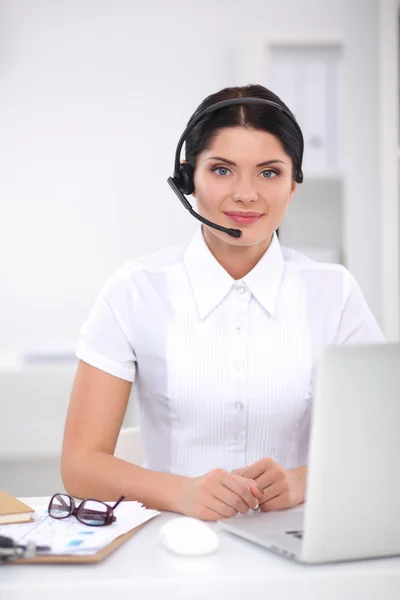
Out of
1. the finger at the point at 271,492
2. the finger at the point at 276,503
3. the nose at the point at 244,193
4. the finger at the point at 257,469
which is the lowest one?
the finger at the point at 276,503

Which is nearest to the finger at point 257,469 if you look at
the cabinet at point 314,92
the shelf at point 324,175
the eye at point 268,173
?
the eye at point 268,173

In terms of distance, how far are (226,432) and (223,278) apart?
0.94 ft

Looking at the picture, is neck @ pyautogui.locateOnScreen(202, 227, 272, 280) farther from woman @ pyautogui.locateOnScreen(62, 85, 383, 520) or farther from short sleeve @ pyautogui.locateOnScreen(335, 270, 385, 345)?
short sleeve @ pyautogui.locateOnScreen(335, 270, 385, 345)

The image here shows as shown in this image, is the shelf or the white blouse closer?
the white blouse

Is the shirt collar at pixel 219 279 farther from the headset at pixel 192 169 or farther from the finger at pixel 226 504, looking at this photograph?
the finger at pixel 226 504

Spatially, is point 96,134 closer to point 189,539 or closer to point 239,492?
point 239,492

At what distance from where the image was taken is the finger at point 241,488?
1155mm

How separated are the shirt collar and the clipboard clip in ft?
2.26

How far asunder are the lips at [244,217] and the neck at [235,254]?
0.35 ft

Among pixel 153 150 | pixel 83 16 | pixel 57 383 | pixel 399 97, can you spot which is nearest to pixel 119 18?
pixel 83 16

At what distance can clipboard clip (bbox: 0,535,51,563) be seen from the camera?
0.90 meters

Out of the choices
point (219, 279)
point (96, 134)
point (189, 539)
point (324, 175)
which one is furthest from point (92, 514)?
point (96, 134)

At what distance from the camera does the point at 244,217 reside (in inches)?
58.4

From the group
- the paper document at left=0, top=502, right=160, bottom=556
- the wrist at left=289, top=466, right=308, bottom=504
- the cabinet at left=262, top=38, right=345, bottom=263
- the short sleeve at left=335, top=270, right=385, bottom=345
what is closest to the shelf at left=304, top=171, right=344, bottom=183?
the cabinet at left=262, top=38, right=345, bottom=263
